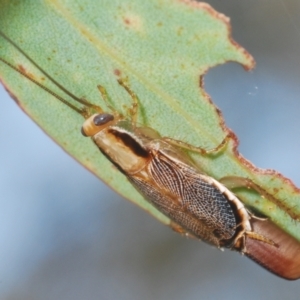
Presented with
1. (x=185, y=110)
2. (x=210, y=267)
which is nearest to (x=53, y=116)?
(x=185, y=110)

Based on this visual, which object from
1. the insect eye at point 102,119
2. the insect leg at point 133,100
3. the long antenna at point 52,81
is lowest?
the long antenna at point 52,81

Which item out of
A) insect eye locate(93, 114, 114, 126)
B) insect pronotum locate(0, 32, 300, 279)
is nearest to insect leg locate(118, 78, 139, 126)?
insect pronotum locate(0, 32, 300, 279)

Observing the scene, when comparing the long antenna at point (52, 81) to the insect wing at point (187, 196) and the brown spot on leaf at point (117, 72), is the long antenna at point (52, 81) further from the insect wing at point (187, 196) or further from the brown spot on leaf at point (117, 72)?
the insect wing at point (187, 196)

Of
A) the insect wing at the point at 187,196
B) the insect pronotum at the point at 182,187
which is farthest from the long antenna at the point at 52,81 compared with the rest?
the insect wing at the point at 187,196

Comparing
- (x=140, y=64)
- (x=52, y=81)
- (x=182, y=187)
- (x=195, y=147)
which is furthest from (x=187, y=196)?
(x=52, y=81)

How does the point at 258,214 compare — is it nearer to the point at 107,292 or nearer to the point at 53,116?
the point at 53,116

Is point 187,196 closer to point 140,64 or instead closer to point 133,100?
point 133,100

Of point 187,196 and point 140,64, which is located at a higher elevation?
point 140,64
